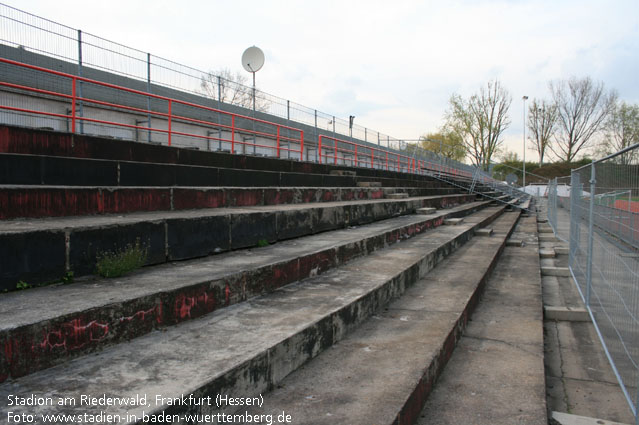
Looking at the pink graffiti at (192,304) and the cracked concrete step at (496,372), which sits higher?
the pink graffiti at (192,304)

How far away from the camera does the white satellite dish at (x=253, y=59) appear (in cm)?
1582

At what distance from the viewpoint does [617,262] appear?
3453 millimetres

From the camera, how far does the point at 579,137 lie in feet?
176

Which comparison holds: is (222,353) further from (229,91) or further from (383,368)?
(229,91)

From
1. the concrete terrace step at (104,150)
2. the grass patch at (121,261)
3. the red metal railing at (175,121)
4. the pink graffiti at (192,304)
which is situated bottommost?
the pink graffiti at (192,304)

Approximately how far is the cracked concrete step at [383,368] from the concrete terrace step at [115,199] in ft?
8.47

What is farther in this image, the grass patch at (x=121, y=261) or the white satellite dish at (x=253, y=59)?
the white satellite dish at (x=253, y=59)

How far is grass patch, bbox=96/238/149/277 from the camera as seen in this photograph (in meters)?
3.02

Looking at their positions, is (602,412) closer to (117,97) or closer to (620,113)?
(117,97)

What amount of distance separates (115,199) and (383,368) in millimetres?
3013

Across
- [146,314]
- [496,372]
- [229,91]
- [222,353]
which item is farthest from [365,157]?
[222,353]

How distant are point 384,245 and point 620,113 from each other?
56362 millimetres

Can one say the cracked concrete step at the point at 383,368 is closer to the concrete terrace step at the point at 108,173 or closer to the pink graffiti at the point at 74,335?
the pink graffiti at the point at 74,335

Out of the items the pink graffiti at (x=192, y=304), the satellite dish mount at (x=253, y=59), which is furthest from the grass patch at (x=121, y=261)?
the satellite dish mount at (x=253, y=59)
